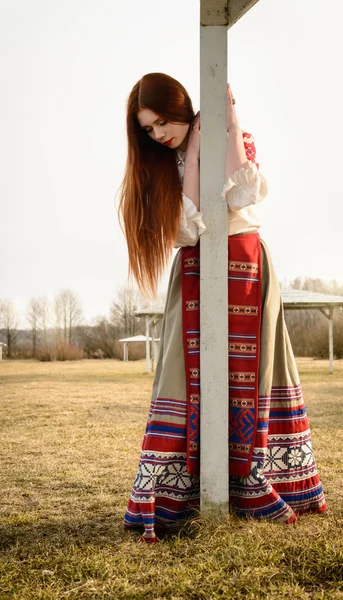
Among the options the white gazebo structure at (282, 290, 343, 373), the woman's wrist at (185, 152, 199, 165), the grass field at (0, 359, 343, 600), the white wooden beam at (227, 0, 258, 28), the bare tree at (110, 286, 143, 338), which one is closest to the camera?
the grass field at (0, 359, 343, 600)

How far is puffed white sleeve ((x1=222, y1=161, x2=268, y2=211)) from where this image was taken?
7.25 feet

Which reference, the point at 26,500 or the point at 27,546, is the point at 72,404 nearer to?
the point at 26,500

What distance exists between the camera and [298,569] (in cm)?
181

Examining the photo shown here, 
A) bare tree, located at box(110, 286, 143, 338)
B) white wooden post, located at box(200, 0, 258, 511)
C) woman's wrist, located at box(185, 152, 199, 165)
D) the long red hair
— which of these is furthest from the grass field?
bare tree, located at box(110, 286, 143, 338)

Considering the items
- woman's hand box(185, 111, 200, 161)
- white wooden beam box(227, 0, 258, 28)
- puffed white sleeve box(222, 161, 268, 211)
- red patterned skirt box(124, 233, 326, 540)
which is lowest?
red patterned skirt box(124, 233, 326, 540)

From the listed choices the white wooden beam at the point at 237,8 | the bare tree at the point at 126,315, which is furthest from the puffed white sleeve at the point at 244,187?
the bare tree at the point at 126,315

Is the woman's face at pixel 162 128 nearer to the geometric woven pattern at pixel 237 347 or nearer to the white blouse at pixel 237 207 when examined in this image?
the white blouse at pixel 237 207

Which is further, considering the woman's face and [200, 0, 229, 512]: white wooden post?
the woman's face

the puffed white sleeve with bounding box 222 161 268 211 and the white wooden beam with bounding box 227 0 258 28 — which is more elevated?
the white wooden beam with bounding box 227 0 258 28

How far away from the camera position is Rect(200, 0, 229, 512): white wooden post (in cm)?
221

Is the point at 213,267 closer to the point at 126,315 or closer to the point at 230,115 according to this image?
the point at 230,115

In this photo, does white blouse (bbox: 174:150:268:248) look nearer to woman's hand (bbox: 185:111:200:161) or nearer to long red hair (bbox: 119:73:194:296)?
long red hair (bbox: 119:73:194:296)

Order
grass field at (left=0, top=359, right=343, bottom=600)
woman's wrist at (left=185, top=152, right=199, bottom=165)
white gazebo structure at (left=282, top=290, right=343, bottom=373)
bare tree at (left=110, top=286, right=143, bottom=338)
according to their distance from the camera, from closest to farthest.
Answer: grass field at (left=0, top=359, right=343, bottom=600), woman's wrist at (left=185, top=152, right=199, bottom=165), white gazebo structure at (left=282, top=290, right=343, bottom=373), bare tree at (left=110, top=286, right=143, bottom=338)

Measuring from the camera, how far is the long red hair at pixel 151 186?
7.67ft
